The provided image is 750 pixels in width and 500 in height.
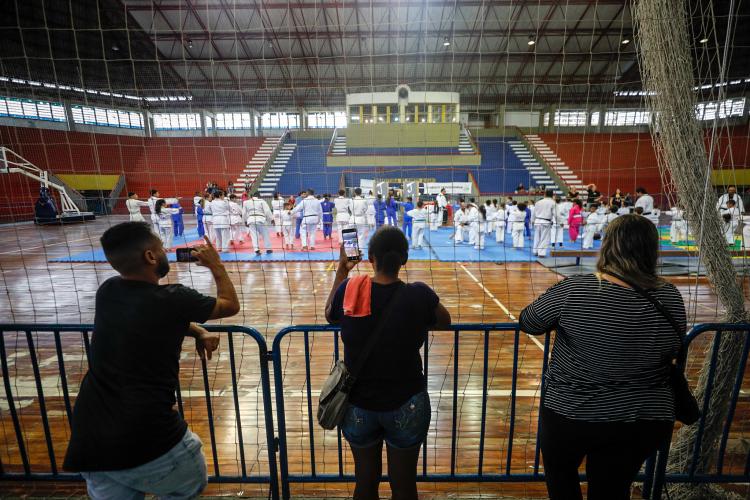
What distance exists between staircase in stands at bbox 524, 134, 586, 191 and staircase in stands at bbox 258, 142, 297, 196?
15.4 metres

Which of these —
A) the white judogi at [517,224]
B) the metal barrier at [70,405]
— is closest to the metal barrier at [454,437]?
the metal barrier at [70,405]

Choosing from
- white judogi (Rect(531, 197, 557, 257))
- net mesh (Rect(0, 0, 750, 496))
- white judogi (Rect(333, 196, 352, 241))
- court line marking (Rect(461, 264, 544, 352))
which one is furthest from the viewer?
white judogi (Rect(333, 196, 352, 241))

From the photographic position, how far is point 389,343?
1.36 meters

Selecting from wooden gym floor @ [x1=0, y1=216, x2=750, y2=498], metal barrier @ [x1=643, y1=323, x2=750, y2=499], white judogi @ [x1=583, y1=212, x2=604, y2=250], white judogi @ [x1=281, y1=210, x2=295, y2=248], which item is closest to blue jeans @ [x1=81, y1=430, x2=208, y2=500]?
wooden gym floor @ [x1=0, y1=216, x2=750, y2=498]

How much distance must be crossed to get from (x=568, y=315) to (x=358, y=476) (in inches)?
42.6

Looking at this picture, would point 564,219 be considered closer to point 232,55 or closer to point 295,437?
point 295,437

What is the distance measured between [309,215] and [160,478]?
9.00 meters

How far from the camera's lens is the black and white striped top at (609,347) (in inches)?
47.5

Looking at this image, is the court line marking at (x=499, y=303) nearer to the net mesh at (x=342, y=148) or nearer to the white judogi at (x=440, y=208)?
the net mesh at (x=342, y=148)

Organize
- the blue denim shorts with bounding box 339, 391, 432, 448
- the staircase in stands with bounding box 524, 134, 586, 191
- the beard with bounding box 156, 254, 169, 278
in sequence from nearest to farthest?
the beard with bounding box 156, 254, 169, 278 → the blue denim shorts with bounding box 339, 391, 432, 448 → the staircase in stands with bounding box 524, 134, 586, 191

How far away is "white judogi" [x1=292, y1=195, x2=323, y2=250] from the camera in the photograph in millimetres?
10016

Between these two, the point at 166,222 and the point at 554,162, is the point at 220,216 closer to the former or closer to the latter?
the point at 166,222

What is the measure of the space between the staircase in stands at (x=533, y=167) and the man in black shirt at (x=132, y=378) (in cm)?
2111

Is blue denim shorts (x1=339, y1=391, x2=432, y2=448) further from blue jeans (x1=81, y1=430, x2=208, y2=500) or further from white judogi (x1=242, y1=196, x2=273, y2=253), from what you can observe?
white judogi (x1=242, y1=196, x2=273, y2=253)
